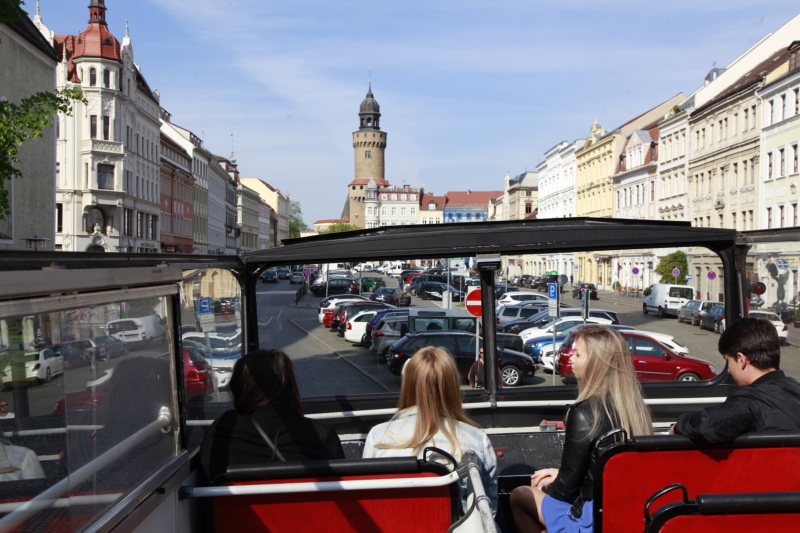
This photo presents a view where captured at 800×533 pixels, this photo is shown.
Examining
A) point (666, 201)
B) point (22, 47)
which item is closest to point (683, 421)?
point (22, 47)

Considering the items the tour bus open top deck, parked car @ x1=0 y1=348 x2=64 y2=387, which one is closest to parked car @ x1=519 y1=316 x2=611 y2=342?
the tour bus open top deck

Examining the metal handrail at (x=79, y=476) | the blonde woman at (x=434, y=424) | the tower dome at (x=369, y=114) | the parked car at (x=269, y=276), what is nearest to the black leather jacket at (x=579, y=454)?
the blonde woman at (x=434, y=424)

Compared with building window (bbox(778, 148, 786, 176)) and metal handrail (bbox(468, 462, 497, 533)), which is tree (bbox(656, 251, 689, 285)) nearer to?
metal handrail (bbox(468, 462, 497, 533))

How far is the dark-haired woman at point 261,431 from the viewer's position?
12.1ft

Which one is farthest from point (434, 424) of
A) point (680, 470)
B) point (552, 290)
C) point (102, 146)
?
point (102, 146)

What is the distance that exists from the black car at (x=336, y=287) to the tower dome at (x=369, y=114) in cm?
18780

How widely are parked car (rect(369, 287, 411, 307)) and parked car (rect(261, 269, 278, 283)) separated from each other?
0.80 m

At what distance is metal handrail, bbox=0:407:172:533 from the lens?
2260mm

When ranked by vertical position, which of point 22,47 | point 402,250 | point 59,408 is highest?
point 22,47

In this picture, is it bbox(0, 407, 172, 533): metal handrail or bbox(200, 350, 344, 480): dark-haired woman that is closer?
bbox(0, 407, 172, 533): metal handrail

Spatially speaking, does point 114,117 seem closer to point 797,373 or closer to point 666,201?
point 666,201

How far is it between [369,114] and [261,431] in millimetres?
191317

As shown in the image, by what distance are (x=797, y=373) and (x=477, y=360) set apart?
2364mm

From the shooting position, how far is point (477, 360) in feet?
20.4
